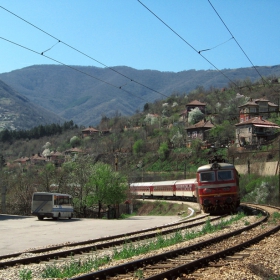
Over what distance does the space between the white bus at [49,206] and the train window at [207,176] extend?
994 centimetres

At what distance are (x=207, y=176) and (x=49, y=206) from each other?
34.6ft

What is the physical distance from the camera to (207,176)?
2589 centimetres

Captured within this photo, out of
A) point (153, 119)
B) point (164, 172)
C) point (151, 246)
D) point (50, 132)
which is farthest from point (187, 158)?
point (50, 132)

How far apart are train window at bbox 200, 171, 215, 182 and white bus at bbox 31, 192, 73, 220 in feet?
32.6

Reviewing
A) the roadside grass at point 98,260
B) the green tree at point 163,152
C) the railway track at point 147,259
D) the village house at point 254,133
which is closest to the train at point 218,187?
the roadside grass at point 98,260

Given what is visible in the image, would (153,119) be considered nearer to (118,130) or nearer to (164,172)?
(118,130)

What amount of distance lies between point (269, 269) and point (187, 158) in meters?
75.7

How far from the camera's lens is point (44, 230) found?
22.6 metres

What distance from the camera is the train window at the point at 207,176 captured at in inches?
1013

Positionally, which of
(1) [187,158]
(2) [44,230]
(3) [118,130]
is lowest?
(2) [44,230]

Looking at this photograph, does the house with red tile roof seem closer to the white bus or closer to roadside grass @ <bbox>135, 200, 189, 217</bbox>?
roadside grass @ <bbox>135, 200, 189, 217</bbox>

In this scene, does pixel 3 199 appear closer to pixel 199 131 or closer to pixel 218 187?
pixel 218 187

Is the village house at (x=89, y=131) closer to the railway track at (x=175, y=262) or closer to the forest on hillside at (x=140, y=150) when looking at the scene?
the forest on hillside at (x=140, y=150)

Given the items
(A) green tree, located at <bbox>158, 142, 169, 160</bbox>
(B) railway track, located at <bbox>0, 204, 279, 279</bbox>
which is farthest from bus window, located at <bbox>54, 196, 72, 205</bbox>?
(A) green tree, located at <bbox>158, 142, 169, 160</bbox>
